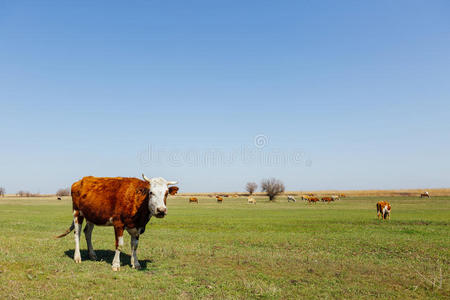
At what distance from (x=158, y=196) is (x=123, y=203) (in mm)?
1524

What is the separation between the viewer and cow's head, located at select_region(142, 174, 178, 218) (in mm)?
10102

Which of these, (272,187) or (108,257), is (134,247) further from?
(272,187)

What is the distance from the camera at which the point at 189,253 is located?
14070 mm

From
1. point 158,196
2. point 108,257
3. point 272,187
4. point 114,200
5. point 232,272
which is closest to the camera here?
point 158,196

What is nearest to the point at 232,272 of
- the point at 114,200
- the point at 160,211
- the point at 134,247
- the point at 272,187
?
the point at 160,211

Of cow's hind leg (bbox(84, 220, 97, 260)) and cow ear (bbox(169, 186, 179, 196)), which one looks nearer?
cow ear (bbox(169, 186, 179, 196))

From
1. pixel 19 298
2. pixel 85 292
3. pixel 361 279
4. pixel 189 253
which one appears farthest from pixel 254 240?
pixel 19 298

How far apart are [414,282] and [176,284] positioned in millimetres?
7148

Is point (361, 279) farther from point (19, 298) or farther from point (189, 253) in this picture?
point (19, 298)

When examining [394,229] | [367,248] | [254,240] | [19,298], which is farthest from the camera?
[394,229]

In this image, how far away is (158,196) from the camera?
1029 cm

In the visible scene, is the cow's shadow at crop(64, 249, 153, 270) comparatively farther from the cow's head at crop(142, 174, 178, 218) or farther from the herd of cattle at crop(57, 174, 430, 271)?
the cow's head at crop(142, 174, 178, 218)

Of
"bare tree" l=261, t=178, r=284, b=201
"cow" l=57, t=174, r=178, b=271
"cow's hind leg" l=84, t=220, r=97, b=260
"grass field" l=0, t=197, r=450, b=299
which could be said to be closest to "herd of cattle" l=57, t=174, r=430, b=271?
"cow" l=57, t=174, r=178, b=271

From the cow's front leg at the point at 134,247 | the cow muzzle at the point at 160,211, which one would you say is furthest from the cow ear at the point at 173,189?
the cow's front leg at the point at 134,247
